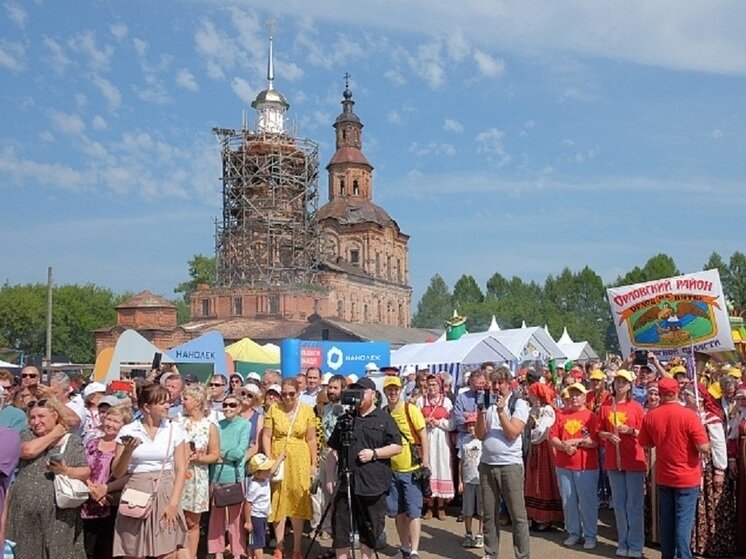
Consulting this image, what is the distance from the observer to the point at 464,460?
353 inches

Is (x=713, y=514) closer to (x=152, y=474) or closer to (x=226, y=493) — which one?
(x=226, y=493)

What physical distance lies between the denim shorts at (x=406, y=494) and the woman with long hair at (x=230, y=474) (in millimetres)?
1464

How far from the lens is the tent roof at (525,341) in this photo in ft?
57.9

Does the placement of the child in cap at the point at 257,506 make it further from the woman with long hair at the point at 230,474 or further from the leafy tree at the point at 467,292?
the leafy tree at the point at 467,292

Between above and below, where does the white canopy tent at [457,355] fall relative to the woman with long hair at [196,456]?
above

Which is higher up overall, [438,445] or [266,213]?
[266,213]

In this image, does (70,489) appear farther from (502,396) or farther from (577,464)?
(577,464)

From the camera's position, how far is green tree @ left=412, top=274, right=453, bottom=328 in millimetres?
98500

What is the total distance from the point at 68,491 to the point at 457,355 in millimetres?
11011

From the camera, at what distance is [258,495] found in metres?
7.28

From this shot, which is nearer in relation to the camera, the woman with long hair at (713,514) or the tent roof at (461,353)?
the woman with long hair at (713,514)

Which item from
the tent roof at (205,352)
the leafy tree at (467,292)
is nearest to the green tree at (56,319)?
the leafy tree at (467,292)

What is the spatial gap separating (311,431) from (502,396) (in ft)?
6.24

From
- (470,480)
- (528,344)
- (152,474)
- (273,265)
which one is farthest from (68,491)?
(273,265)
